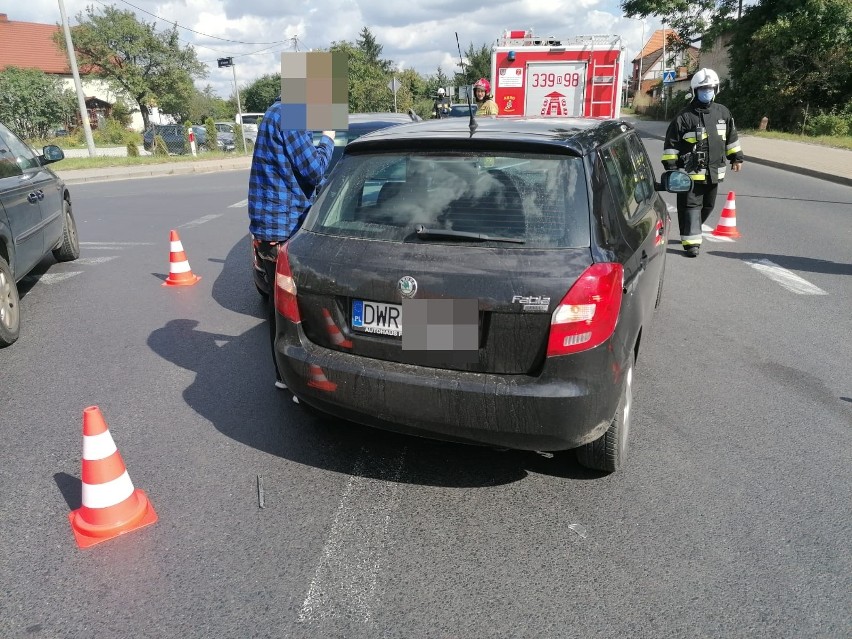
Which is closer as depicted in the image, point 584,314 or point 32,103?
point 584,314

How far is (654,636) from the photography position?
231cm

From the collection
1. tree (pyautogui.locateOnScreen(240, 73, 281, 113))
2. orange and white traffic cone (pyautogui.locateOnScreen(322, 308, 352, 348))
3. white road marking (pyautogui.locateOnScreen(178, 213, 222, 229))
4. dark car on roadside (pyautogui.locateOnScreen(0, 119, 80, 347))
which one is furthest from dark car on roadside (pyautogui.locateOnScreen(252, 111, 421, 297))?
tree (pyautogui.locateOnScreen(240, 73, 281, 113))

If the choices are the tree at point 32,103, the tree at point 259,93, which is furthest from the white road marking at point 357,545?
the tree at point 259,93

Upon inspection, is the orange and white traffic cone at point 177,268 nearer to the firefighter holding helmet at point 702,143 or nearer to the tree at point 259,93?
the firefighter holding helmet at point 702,143

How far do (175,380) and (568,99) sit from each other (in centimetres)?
1241

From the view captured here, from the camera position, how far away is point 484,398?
2.79m

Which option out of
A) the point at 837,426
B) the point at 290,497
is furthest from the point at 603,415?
the point at 837,426

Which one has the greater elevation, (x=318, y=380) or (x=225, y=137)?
(x=318, y=380)

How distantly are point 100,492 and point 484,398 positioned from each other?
1.70m

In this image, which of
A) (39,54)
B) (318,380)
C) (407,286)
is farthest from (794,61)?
(39,54)

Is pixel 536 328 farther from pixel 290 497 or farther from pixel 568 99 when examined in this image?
pixel 568 99

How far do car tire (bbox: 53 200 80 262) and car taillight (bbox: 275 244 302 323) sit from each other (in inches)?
227

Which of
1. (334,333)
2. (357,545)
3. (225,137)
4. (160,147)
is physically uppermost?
(334,333)

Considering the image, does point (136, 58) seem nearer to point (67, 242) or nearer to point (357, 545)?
point (67, 242)
